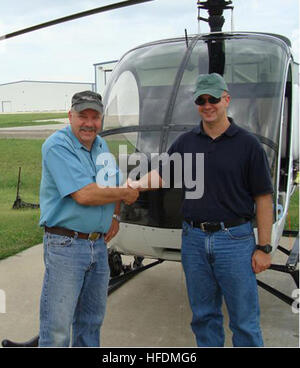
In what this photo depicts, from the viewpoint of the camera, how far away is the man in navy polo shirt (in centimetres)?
232

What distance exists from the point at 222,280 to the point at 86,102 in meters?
1.18

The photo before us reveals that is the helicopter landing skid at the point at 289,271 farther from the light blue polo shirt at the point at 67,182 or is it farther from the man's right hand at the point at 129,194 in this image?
the light blue polo shirt at the point at 67,182

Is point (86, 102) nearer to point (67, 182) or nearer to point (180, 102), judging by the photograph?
point (67, 182)

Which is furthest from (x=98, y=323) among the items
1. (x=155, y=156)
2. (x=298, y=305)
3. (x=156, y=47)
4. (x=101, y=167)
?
(x=156, y=47)

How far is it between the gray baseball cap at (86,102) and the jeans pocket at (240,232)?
929mm

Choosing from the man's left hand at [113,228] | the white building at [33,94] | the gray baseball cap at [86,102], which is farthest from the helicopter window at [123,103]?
the white building at [33,94]

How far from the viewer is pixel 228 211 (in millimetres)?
2350

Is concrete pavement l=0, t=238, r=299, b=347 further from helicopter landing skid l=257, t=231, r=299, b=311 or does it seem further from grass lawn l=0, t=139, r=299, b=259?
grass lawn l=0, t=139, r=299, b=259

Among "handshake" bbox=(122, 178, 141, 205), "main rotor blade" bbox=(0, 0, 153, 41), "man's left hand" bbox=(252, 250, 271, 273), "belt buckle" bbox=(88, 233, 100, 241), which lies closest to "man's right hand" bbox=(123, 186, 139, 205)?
"handshake" bbox=(122, 178, 141, 205)

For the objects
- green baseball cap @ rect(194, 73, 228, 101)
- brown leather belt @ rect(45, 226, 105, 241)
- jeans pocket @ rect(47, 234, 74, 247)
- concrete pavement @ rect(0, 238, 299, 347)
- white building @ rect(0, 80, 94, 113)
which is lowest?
concrete pavement @ rect(0, 238, 299, 347)

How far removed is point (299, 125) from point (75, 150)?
2195 millimetres

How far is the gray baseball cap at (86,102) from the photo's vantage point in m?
2.32

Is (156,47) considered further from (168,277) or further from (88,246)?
(168,277)

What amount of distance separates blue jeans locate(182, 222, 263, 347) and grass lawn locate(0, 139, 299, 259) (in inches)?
43.4
